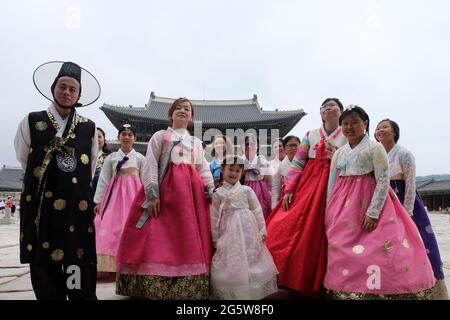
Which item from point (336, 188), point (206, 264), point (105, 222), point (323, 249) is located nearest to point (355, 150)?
point (336, 188)

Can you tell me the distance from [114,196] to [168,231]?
1.70 meters

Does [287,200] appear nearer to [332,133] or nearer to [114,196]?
[332,133]

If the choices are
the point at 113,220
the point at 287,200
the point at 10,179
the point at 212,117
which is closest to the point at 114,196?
the point at 113,220

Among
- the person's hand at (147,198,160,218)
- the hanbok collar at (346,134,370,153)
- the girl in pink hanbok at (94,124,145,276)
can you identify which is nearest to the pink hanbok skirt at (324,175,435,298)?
the hanbok collar at (346,134,370,153)

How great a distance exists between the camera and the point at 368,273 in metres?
2.43

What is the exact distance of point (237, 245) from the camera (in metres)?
2.86

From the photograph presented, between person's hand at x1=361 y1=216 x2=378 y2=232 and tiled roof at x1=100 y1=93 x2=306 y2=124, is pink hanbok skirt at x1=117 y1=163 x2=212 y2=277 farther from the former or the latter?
tiled roof at x1=100 y1=93 x2=306 y2=124

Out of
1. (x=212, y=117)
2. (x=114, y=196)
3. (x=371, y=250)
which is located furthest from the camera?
(x=212, y=117)

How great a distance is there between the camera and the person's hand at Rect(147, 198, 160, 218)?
294 centimetres

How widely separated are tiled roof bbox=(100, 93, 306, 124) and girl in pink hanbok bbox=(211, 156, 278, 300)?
65.5 feet

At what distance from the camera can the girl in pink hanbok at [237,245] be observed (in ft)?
9.07

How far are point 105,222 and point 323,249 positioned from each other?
A: 2601 millimetres

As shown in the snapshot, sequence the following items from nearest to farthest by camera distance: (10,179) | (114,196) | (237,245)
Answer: (237,245)
(114,196)
(10,179)
